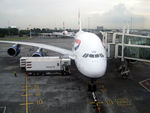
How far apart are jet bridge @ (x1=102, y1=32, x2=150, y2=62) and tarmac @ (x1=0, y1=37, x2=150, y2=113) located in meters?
2.89

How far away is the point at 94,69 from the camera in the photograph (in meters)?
11.4

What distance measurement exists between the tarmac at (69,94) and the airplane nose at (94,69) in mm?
2558

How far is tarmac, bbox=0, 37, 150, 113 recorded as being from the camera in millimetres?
11031

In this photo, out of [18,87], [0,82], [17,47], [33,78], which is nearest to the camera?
[18,87]

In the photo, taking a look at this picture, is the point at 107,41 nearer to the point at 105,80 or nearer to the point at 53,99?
the point at 105,80

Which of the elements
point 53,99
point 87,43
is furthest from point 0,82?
point 87,43

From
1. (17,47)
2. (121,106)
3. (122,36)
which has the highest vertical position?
(122,36)

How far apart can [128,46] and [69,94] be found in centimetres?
1017

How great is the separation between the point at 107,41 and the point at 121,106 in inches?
414

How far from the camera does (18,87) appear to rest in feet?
49.4

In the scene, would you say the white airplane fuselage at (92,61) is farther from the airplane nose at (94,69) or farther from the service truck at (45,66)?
the service truck at (45,66)

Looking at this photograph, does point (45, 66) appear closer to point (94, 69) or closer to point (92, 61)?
point (92, 61)

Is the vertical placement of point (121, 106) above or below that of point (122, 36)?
below

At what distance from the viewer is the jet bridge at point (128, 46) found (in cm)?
1698
